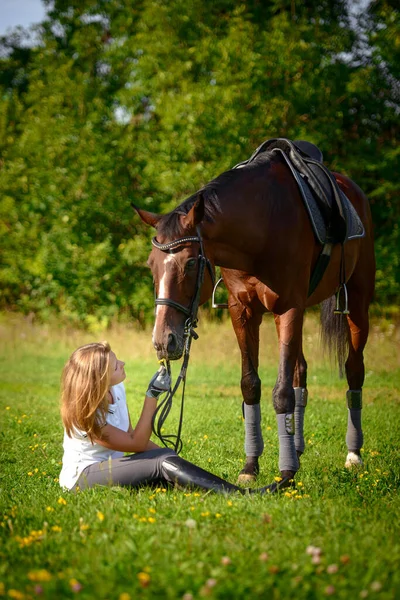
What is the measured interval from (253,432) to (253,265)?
4.62ft

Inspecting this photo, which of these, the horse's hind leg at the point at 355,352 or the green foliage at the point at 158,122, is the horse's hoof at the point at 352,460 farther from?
the green foliage at the point at 158,122

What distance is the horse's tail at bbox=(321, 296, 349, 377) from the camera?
722cm

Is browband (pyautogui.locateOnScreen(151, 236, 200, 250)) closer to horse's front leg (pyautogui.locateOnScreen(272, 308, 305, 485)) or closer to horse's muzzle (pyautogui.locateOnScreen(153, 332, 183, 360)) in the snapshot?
horse's muzzle (pyautogui.locateOnScreen(153, 332, 183, 360))

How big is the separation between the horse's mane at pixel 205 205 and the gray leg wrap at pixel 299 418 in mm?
2362

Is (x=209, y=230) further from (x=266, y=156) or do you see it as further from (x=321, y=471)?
(x=321, y=471)

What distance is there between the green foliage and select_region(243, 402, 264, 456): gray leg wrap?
11.0 meters

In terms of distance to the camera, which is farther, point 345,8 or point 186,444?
point 345,8

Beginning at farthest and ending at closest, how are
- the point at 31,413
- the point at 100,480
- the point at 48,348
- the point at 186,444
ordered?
1. the point at 48,348
2. the point at 31,413
3. the point at 186,444
4. the point at 100,480

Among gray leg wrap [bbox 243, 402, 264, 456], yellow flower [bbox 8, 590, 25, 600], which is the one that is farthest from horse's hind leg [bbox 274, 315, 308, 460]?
yellow flower [bbox 8, 590, 25, 600]

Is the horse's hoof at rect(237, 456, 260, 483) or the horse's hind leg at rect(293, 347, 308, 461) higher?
the horse's hind leg at rect(293, 347, 308, 461)

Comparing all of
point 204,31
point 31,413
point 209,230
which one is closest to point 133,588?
point 209,230

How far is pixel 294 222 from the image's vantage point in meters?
5.25

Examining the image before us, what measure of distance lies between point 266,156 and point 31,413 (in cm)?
522

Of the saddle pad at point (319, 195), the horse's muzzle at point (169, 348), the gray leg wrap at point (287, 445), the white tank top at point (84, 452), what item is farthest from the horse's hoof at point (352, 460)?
the horse's muzzle at point (169, 348)
